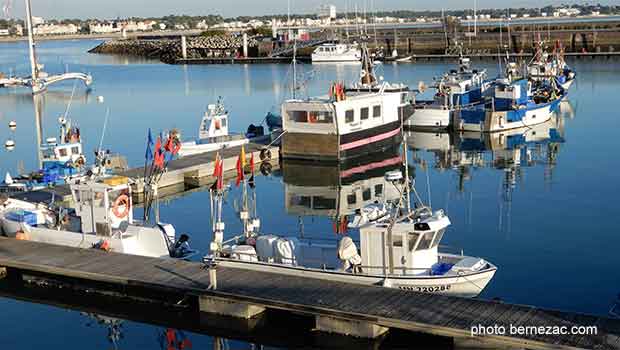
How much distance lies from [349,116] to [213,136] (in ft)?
21.4

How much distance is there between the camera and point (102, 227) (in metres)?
20.9

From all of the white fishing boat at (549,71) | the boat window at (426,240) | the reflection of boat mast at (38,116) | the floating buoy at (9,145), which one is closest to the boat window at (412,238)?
the boat window at (426,240)

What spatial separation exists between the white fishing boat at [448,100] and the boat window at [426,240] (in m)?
Result: 27.0

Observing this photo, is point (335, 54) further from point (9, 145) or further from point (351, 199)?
point (351, 199)

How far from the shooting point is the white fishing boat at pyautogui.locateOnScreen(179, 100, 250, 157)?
36.9 meters

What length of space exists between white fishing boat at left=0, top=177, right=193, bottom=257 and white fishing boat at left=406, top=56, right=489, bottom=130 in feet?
81.5

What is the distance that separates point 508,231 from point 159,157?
9.32 metres

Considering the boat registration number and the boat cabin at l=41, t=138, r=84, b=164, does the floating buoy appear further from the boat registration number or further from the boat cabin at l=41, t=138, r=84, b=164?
the boat registration number

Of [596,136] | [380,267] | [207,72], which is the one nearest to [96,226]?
[380,267]

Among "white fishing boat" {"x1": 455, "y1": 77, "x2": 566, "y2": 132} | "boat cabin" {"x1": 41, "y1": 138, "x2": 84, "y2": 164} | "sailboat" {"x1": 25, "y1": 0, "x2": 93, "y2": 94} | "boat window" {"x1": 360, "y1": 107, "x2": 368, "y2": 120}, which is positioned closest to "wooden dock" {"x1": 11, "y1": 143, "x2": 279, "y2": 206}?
"boat cabin" {"x1": 41, "y1": 138, "x2": 84, "y2": 164}

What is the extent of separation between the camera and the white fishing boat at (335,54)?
94250mm

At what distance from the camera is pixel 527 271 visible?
64.8 feet

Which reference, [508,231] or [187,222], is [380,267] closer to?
[508,231]

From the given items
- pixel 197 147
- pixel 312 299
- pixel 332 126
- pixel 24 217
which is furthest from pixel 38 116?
pixel 312 299
